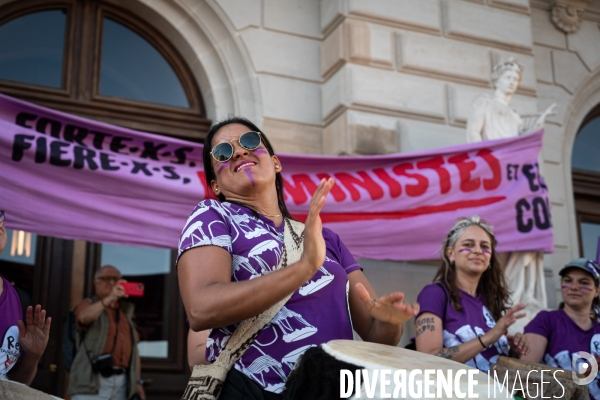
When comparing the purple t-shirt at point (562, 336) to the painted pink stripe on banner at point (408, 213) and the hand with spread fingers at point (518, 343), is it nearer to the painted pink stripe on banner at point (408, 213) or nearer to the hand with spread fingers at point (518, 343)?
the hand with spread fingers at point (518, 343)

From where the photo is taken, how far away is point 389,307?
209cm

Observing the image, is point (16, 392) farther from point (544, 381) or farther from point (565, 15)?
point (565, 15)

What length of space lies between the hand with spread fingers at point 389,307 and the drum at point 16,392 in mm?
1316

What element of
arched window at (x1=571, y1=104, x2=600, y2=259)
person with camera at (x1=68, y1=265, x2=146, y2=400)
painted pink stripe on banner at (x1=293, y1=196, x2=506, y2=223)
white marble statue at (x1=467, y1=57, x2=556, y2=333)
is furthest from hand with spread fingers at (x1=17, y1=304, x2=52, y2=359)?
arched window at (x1=571, y1=104, x2=600, y2=259)

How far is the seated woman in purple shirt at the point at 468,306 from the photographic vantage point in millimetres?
3852

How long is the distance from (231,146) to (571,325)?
10.4 ft

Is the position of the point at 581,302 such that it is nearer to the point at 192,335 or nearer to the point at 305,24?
the point at 192,335

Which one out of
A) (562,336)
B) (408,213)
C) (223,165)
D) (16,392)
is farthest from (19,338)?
(408,213)

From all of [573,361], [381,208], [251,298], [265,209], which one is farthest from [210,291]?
[381,208]

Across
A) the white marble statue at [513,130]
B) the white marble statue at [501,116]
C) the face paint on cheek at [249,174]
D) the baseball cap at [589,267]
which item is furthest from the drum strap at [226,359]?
the white marble statue at [501,116]

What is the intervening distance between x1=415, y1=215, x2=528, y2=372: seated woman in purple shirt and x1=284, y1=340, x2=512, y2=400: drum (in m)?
1.94

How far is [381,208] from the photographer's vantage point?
6.20m

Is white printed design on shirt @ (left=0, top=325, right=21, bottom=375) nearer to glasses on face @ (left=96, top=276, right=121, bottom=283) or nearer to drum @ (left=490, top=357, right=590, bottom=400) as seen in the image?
drum @ (left=490, top=357, right=590, bottom=400)

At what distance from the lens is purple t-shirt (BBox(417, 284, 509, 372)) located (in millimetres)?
3953
